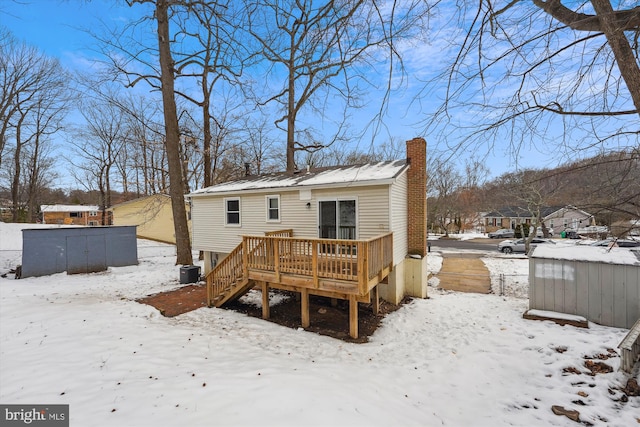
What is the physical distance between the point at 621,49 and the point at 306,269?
6.43m

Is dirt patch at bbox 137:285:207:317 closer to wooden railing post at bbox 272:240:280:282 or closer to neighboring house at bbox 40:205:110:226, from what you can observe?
wooden railing post at bbox 272:240:280:282

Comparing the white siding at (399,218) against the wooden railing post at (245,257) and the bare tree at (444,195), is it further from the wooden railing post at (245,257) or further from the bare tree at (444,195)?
the bare tree at (444,195)

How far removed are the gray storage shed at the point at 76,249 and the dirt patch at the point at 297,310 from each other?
6.20m

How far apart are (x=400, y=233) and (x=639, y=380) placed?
6031 mm

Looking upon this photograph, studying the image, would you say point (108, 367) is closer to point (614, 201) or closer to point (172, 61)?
point (614, 201)

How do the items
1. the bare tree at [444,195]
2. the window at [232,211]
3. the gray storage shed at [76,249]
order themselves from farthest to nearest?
the bare tree at [444,195], the gray storage shed at [76,249], the window at [232,211]

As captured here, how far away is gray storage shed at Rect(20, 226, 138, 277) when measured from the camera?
1152cm

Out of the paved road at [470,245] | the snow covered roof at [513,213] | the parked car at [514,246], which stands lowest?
the paved road at [470,245]

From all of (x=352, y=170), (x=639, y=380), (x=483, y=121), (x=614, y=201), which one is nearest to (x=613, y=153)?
(x=614, y=201)

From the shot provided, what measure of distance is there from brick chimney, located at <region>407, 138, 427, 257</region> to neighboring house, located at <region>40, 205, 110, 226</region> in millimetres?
46885

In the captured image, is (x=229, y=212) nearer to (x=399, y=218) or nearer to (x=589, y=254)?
(x=399, y=218)

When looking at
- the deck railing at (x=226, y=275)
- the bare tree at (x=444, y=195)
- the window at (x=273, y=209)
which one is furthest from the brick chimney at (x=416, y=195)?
the bare tree at (x=444, y=195)

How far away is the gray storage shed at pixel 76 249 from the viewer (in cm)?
1152

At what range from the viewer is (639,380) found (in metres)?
4.04
